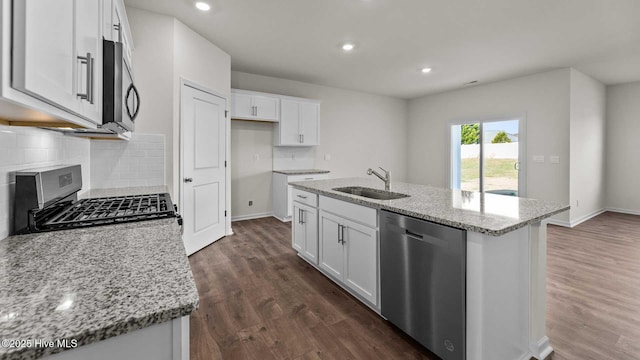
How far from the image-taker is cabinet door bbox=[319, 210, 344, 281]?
93.6 inches

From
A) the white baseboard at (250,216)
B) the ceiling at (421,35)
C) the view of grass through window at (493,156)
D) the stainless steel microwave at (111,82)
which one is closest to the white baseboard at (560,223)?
the view of grass through window at (493,156)

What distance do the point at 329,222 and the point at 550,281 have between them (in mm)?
2171

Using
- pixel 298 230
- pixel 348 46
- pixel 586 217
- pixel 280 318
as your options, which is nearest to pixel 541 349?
pixel 280 318

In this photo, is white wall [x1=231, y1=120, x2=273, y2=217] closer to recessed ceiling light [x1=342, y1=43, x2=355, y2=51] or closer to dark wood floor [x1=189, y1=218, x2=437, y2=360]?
dark wood floor [x1=189, y1=218, x2=437, y2=360]

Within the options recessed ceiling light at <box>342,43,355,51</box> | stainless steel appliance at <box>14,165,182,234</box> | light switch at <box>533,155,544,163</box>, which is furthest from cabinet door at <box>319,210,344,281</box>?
light switch at <box>533,155,544,163</box>

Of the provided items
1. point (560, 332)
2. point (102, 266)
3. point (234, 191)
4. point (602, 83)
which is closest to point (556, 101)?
point (602, 83)

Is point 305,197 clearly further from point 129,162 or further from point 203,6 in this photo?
point 203,6

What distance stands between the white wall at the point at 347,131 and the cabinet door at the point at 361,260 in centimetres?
318

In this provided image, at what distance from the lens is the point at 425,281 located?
5.16ft

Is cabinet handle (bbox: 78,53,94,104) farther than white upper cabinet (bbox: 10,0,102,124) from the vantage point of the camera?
Yes

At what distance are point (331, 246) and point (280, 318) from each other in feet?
2.40

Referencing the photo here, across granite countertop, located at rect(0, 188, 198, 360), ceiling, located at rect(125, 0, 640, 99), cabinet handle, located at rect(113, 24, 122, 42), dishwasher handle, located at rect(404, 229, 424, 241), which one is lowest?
dishwasher handle, located at rect(404, 229, 424, 241)

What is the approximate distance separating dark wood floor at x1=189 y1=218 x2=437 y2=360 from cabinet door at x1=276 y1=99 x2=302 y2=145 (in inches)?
99.1

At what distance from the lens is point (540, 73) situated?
189 inches
